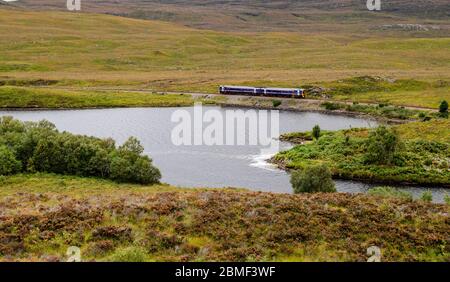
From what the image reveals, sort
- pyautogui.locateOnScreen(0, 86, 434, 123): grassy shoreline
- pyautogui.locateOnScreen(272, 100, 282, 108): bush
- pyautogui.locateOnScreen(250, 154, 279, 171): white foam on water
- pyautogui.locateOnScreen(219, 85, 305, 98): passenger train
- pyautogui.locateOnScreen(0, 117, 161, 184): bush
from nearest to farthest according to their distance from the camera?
pyautogui.locateOnScreen(0, 117, 161, 184): bush → pyautogui.locateOnScreen(250, 154, 279, 171): white foam on water → pyautogui.locateOnScreen(0, 86, 434, 123): grassy shoreline → pyautogui.locateOnScreen(272, 100, 282, 108): bush → pyautogui.locateOnScreen(219, 85, 305, 98): passenger train

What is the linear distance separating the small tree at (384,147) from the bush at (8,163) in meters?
43.2

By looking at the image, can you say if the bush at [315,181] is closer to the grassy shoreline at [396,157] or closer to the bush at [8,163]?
the grassy shoreline at [396,157]

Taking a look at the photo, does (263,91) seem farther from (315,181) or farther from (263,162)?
(315,181)

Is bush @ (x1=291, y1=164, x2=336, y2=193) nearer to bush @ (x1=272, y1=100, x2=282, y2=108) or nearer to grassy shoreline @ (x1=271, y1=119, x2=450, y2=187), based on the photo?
grassy shoreline @ (x1=271, y1=119, x2=450, y2=187)

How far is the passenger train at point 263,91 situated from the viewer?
14650 centimetres

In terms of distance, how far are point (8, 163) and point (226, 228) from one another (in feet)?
121

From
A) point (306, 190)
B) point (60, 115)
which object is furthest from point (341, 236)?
point (60, 115)

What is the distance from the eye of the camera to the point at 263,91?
150m

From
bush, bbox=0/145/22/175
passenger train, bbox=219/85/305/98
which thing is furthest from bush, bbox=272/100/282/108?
bush, bbox=0/145/22/175

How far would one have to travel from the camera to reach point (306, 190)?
58.4 meters

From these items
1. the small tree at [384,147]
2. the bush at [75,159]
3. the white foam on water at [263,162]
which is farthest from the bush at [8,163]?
the small tree at [384,147]

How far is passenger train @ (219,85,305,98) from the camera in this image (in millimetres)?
146500

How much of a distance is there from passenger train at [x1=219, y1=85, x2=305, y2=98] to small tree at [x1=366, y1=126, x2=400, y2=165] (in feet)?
222
